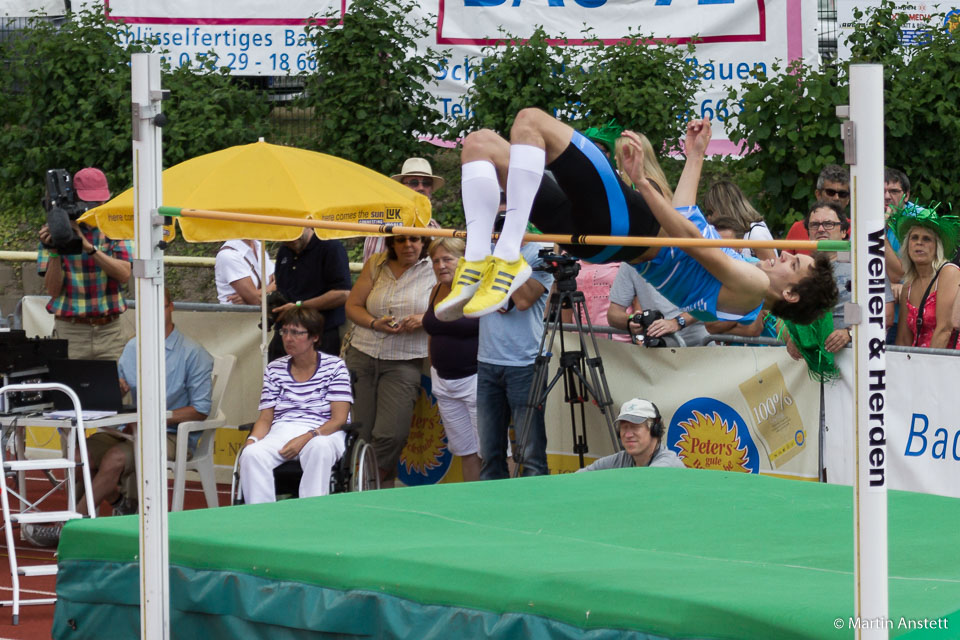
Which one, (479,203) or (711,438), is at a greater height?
(479,203)

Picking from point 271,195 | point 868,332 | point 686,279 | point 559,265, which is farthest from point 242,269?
point 868,332

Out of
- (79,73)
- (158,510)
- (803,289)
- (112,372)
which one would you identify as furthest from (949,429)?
(79,73)

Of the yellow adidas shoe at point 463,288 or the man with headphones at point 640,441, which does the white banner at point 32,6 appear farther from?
the yellow adidas shoe at point 463,288

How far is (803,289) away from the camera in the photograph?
4383mm

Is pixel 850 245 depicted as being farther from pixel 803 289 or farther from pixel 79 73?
pixel 79 73

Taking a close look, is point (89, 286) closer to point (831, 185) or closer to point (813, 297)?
point (831, 185)

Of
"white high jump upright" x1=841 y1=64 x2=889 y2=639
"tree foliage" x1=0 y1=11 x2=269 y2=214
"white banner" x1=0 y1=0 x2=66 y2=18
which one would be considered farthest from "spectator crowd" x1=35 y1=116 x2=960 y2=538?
"white banner" x1=0 y1=0 x2=66 y2=18

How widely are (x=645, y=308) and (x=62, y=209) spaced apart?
2.58 metres

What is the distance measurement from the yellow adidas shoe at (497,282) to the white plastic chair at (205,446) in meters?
3.04

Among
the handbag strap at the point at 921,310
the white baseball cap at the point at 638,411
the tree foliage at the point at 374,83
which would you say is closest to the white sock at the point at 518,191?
the white baseball cap at the point at 638,411

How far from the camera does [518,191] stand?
3.87m

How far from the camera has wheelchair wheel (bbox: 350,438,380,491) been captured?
6188 millimetres

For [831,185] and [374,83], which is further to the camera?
[374,83]

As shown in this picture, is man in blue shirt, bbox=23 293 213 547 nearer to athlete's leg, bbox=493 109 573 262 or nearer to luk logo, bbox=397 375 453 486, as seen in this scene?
luk logo, bbox=397 375 453 486
